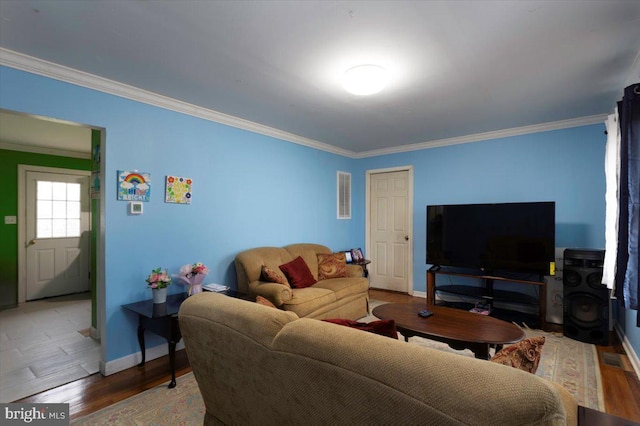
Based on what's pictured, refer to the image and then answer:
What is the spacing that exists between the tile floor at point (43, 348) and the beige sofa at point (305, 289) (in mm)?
1566

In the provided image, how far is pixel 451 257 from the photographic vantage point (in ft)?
14.1

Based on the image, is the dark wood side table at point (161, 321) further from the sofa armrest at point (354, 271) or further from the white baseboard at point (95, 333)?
the sofa armrest at point (354, 271)

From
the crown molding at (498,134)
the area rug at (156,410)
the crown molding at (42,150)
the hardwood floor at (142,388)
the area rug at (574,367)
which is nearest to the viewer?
the area rug at (156,410)

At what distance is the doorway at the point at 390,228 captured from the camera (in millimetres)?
5297

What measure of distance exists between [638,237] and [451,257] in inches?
93.8

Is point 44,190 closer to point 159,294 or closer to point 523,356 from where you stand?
point 159,294

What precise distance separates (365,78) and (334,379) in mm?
2161

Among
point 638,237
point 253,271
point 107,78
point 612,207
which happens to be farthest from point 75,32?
point 612,207

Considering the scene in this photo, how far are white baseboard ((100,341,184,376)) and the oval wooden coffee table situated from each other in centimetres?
211

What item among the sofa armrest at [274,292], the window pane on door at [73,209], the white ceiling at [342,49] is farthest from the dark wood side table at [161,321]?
the window pane on door at [73,209]

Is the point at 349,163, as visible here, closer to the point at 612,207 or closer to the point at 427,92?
the point at 427,92

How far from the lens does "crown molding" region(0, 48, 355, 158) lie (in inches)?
90.7

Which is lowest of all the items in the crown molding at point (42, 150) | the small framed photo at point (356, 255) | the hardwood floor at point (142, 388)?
the hardwood floor at point (142, 388)

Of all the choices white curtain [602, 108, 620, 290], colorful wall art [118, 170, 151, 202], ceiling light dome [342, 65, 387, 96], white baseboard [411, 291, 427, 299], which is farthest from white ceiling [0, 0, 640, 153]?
white baseboard [411, 291, 427, 299]
